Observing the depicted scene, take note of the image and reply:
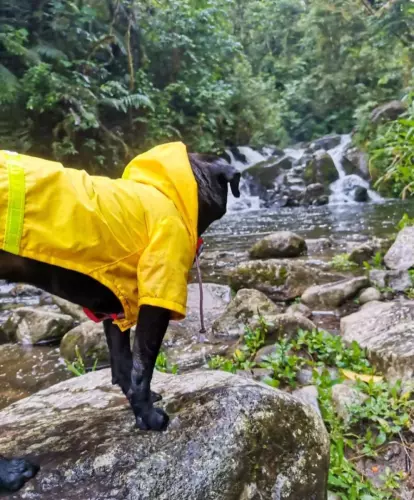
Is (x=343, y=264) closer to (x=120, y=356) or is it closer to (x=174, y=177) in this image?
(x=120, y=356)

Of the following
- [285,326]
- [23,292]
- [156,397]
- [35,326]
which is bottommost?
[23,292]

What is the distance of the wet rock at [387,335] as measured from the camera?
343 cm

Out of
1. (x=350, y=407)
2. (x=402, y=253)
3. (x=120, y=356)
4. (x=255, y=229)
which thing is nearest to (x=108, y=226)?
(x=120, y=356)

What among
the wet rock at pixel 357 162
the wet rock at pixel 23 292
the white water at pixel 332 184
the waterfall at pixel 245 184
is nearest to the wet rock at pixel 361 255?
the wet rock at pixel 23 292

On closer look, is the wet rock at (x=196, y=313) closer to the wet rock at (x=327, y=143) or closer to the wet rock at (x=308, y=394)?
the wet rock at (x=308, y=394)

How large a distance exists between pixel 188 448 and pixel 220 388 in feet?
1.45

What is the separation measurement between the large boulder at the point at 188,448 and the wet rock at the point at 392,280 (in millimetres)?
3711

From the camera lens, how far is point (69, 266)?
198 cm

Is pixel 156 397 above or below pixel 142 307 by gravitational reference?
below

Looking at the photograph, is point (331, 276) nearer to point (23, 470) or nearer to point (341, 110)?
point (23, 470)

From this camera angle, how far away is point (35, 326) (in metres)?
5.70

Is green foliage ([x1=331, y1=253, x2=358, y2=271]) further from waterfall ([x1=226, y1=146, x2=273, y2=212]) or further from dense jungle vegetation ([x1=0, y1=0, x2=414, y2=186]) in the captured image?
waterfall ([x1=226, y1=146, x2=273, y2=212])

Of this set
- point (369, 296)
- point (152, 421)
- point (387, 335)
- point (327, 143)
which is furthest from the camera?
point (327, 143)

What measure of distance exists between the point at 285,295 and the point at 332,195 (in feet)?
37.7
